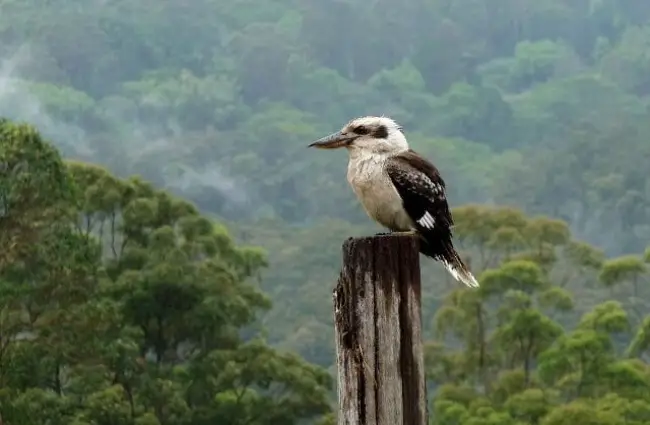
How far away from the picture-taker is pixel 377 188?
400 cm

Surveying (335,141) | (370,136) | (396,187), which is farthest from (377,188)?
(335,141)

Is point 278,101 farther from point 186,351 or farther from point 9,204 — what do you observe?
point 9,204

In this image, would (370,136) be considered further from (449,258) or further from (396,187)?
(449,258)

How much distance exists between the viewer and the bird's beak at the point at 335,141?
12.1 feet

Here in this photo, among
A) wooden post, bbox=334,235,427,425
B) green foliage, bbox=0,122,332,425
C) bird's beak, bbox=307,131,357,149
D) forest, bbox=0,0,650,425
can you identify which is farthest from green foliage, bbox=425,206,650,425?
wooden post, bbox=334,235,427,425

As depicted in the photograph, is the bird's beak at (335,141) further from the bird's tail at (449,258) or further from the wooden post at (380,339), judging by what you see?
the wooden post at (380,339)

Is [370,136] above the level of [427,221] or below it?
above

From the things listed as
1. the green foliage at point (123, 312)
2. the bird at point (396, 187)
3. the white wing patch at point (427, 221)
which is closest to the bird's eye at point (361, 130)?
the bird at point (396, 187)

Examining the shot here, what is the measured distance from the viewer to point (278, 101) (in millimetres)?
49094

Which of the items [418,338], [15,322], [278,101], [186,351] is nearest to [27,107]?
[278,101]

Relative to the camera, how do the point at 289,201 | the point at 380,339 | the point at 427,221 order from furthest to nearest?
the point at 289,201 < the point at 427,221 < the point at 380,339

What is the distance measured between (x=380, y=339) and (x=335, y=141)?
1344 millimetres

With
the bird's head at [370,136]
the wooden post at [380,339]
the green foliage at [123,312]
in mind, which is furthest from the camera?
the green foliage at [123,312]

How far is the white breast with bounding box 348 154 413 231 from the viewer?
3990 millimetres
